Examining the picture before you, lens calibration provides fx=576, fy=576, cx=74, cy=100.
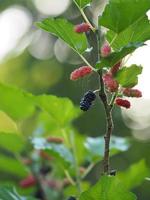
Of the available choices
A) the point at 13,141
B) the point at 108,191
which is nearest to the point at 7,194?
the point at 108,191

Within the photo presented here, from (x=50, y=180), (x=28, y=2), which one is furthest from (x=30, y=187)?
(x=28, y=2)

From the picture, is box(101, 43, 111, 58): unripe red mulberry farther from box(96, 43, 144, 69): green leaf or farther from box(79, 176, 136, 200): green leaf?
box(79, 176, 136, 200): green leaf

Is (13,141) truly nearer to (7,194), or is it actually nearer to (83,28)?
(7,194)

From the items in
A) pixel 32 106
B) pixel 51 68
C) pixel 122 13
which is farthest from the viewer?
pixel 51 68

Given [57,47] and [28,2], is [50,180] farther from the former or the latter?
[28,2]

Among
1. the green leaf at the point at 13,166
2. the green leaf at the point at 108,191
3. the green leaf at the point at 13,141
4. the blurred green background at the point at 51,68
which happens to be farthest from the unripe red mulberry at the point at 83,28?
the blurred green background at the point at 51,68

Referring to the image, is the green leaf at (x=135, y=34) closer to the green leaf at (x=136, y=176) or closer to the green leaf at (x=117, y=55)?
the green leaf at (x=117, y=55)
